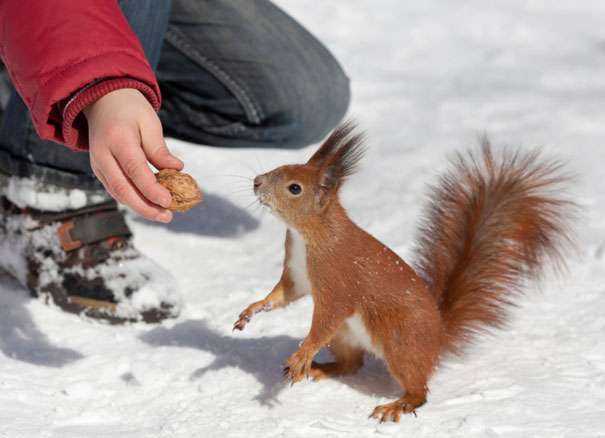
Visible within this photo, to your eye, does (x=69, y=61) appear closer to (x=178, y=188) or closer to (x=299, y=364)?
(x=178, y=188)

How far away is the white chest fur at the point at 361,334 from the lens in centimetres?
140

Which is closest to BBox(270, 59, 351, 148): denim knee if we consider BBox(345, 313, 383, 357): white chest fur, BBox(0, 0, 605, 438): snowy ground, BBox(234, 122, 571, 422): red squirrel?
BBox(0, 0, 605, 438): snowy ground

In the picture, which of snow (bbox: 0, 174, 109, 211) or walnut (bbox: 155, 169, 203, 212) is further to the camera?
snow (bbox: 0, 174, 109, 211)

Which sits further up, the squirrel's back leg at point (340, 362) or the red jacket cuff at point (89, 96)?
the red jacket cuff at point (89, 96)

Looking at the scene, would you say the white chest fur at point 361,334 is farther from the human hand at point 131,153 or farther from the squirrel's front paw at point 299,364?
the human hand at point 131,153

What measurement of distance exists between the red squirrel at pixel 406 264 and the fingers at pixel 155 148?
7.5 inches

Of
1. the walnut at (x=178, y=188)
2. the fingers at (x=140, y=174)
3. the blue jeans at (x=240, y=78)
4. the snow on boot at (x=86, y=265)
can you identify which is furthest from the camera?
the blue jeans at (x=240, y=78)

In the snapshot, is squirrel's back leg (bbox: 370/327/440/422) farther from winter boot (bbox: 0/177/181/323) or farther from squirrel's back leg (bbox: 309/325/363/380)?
winter boot (bbox: 0/177/181/323)

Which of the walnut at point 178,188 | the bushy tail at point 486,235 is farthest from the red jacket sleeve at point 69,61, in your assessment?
the bushy tail at point 486,235

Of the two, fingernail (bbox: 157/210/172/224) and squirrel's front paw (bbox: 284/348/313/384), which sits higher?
fingernail (bbox: 157/210/172/224)

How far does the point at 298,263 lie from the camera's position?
1447 millimetres

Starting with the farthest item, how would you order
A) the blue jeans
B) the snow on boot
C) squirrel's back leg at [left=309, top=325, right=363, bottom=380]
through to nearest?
the blue jeans, the snow on boot, squirrel's back leg at [left=309, top=325, right=363, bottom=380]

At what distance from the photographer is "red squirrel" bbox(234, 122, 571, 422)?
138cm

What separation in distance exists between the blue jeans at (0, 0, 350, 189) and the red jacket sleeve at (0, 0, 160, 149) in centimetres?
73
